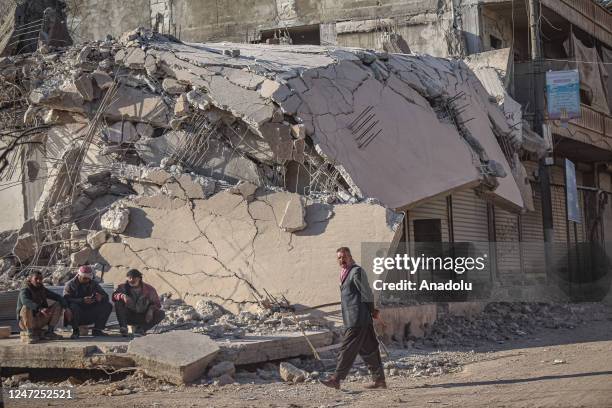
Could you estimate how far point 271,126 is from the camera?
12195mm

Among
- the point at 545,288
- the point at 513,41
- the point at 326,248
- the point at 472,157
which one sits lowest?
the point at 545,288

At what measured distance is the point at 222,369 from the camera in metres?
8.77

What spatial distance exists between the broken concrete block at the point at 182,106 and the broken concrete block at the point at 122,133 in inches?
35.4

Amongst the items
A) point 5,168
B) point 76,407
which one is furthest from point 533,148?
point 76,407

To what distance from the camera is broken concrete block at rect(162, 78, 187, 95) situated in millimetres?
12777

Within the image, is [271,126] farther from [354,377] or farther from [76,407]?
[76,407]

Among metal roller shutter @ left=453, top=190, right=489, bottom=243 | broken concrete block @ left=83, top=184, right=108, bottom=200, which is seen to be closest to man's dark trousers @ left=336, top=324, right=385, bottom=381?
broken concrete block @ left=83, top=184, right=108, bottom=200

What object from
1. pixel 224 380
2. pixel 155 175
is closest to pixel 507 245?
pixel 155 175

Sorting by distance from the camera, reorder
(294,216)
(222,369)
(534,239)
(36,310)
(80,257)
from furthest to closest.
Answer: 1. (534,239)
2. (80,257)
3. (294,216)
4. (36,310)
5. (222,369)

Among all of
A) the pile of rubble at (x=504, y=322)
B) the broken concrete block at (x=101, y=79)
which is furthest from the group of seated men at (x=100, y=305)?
the broken concrete block at (x=101, y=79)

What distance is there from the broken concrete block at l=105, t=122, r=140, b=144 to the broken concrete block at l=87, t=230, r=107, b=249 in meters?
1.42

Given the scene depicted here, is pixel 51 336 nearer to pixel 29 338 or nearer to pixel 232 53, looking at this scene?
pixel 29 338

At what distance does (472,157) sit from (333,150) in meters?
3.41

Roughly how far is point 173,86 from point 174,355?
17.1 feet
